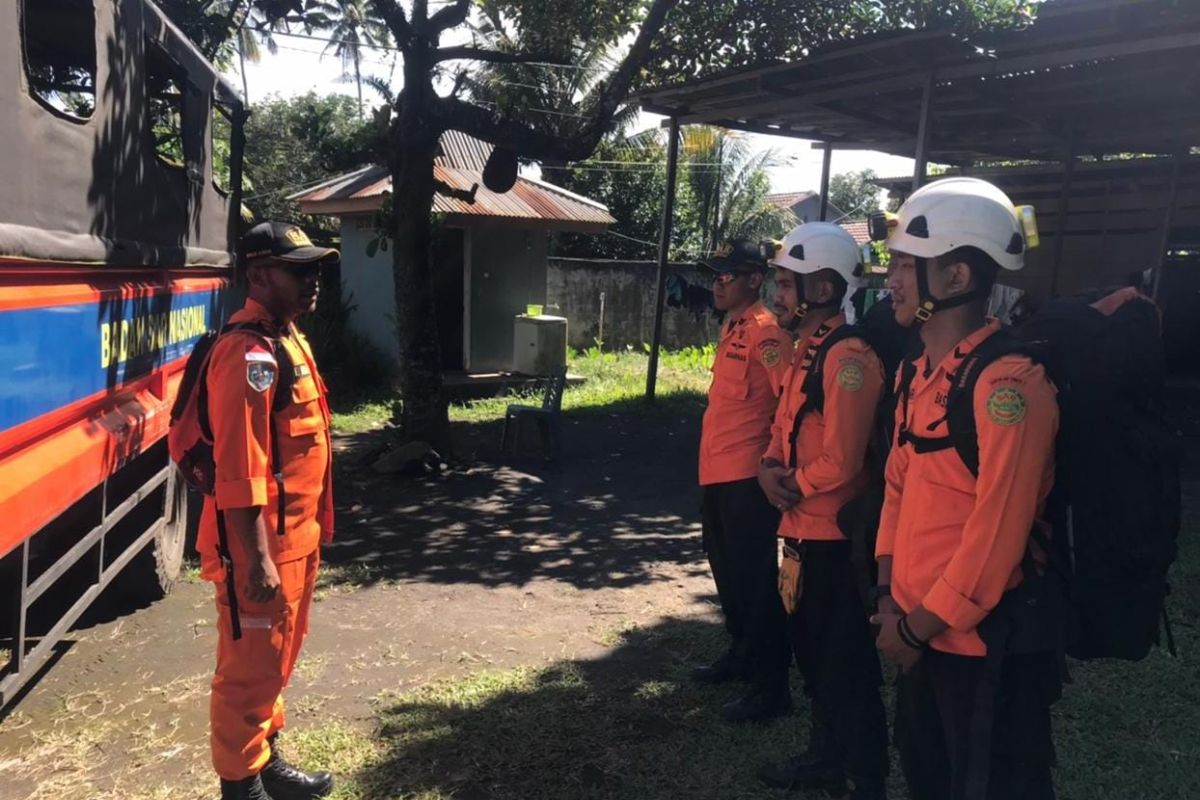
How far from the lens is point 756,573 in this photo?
3643mm

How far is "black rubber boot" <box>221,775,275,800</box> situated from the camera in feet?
8.66

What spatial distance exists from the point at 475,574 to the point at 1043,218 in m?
9.38

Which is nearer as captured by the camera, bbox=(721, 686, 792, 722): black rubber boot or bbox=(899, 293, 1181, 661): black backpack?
bbox=(899, 293, 1181, 661): black backpack

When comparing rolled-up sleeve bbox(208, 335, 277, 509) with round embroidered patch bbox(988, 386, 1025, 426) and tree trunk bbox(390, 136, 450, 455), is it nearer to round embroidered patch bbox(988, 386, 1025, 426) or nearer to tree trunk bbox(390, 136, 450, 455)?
round embroidered patch bbox(988, 386, 1025, 426)

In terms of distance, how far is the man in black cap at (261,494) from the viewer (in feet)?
8.20

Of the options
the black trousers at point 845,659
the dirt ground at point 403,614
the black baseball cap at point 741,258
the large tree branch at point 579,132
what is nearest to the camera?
the black trousers at point 845,659

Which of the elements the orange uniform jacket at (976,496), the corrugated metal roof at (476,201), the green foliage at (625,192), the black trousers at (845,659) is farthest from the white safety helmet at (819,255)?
the green foliage at (625,192)

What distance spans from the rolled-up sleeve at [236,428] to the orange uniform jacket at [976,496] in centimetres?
178

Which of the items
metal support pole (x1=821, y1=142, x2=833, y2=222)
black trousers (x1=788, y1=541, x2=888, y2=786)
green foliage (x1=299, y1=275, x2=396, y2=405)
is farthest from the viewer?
green foliage (x1=299, y1=275, x2=396, y2=405)

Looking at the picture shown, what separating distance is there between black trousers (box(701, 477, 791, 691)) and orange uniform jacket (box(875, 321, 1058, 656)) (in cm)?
140

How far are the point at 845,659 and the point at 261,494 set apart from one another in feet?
6.26

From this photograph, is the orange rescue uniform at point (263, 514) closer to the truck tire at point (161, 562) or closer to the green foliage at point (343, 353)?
the truck tire at point (161, 562)

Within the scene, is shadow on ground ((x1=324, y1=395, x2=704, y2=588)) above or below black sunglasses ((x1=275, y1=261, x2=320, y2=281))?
below

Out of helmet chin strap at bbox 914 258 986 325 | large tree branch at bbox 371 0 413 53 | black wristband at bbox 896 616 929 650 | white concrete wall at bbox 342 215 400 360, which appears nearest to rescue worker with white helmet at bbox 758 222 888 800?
helmet chin strap at bbox 914 258 986 325
